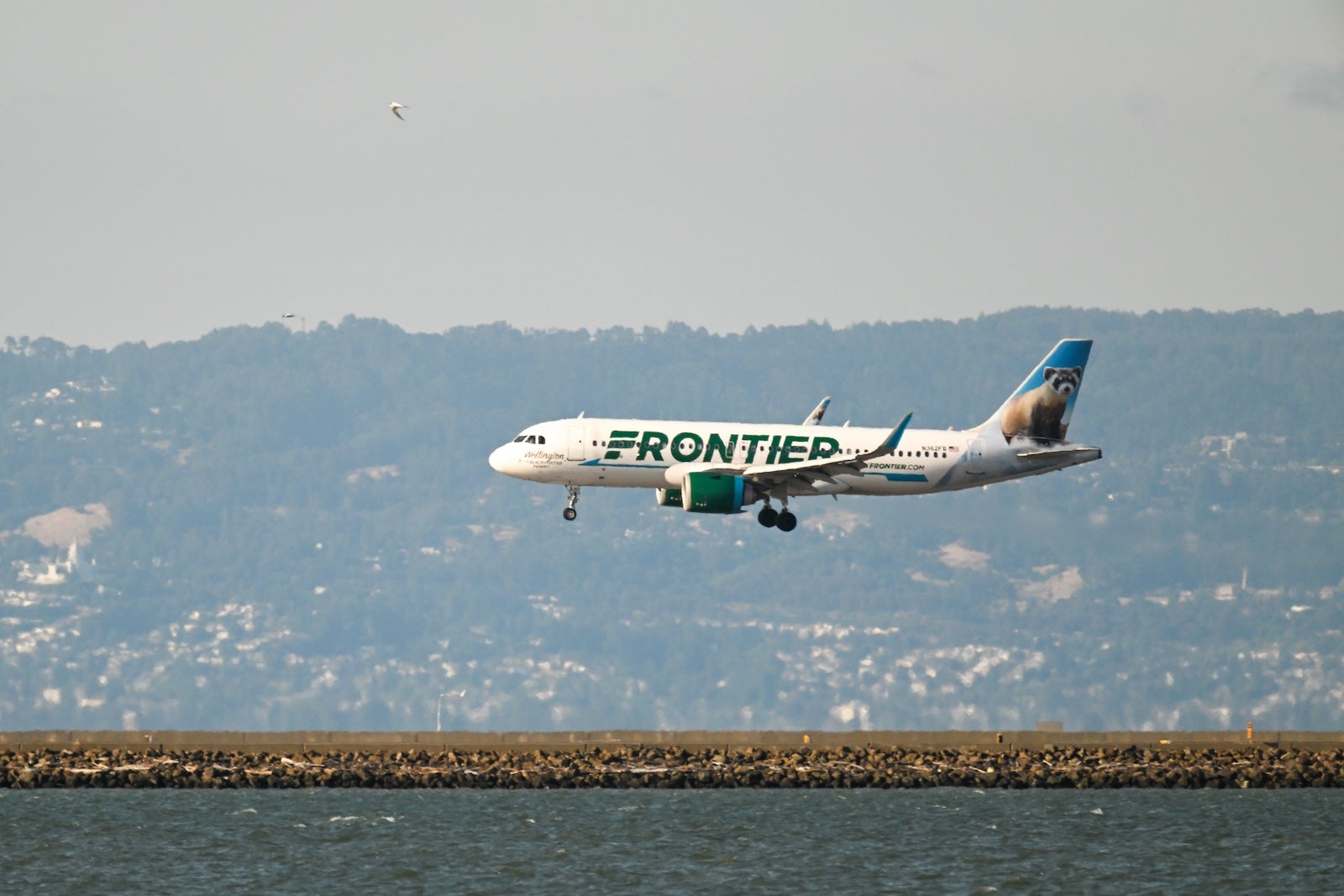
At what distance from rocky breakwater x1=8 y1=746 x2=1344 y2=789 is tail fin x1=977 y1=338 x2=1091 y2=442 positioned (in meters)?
13.0

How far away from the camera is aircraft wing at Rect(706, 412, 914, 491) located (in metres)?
74.8

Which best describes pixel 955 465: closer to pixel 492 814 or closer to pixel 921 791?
pixel 921 791

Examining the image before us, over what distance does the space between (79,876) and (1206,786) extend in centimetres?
3861

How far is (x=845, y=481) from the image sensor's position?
254ft

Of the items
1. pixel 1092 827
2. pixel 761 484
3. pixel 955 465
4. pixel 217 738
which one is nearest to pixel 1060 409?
pixel 955 465

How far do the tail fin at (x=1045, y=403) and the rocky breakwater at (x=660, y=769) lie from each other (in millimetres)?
13011

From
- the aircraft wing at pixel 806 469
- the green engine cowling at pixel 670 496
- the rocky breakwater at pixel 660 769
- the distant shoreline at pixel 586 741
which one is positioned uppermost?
the aircraft wing at pixel 806 469

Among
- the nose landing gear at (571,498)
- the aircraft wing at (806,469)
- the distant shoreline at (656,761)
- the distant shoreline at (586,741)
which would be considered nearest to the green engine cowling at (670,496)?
the aircraft wing at (806,469)

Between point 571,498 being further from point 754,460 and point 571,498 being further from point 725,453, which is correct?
point 754,460

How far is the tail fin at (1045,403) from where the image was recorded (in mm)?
82875

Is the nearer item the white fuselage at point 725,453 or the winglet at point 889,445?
Answer: the winglet at point 889,445

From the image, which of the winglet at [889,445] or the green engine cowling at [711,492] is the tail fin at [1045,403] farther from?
the green engine cowling at [711,492]

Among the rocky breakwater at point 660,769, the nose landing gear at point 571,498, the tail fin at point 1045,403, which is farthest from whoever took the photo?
the tail fin at point 1045,403

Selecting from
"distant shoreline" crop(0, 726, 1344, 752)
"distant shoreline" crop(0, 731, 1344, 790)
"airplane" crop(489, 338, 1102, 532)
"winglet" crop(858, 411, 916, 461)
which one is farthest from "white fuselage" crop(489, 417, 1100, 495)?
Answer: "distant shoreline" crop(0, 731, 1344, 790)
